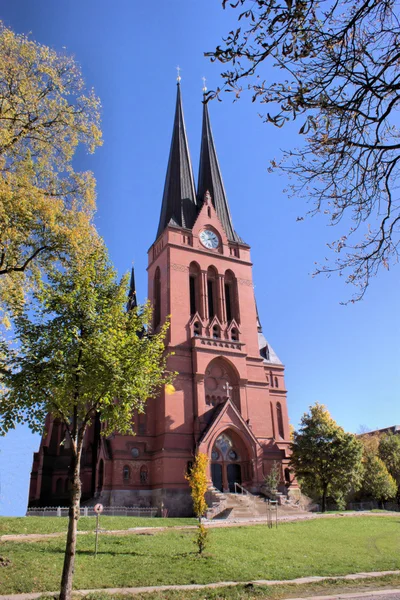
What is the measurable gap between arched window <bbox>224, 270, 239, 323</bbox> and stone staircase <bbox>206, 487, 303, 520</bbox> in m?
16.0

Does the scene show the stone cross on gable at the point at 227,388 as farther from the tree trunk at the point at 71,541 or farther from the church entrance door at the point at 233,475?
the tree trunk at the point at 71,541

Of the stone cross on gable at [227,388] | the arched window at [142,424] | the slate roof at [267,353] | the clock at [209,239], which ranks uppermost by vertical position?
the clock at [209,239]

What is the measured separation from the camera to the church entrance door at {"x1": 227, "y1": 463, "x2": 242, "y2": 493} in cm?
3566

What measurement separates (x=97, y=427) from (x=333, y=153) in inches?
1630

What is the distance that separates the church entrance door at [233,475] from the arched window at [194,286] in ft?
44.1

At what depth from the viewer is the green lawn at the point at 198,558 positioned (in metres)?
11.3

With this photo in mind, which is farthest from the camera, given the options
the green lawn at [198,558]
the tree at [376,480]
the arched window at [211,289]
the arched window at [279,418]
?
the tree at [376,480]

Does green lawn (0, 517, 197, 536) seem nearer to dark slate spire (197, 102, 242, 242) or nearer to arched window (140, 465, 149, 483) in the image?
arched window (140, 465, 149, 483)

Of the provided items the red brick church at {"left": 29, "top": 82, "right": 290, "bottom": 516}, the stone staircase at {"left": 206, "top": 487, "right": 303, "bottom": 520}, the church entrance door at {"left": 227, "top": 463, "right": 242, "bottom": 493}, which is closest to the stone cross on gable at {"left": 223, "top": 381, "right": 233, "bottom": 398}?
the red brick church at {"left": 29, "top": 82, "right": 290, "bottom": 516}

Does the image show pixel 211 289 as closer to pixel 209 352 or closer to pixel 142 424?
pixel 209 352

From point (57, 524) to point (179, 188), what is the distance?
3452 cm

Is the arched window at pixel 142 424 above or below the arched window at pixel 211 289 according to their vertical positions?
below

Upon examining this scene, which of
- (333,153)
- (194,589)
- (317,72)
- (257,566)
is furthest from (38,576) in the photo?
(317,72)

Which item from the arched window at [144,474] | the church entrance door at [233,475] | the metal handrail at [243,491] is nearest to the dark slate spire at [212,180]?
the church entrance door at [233,475]
